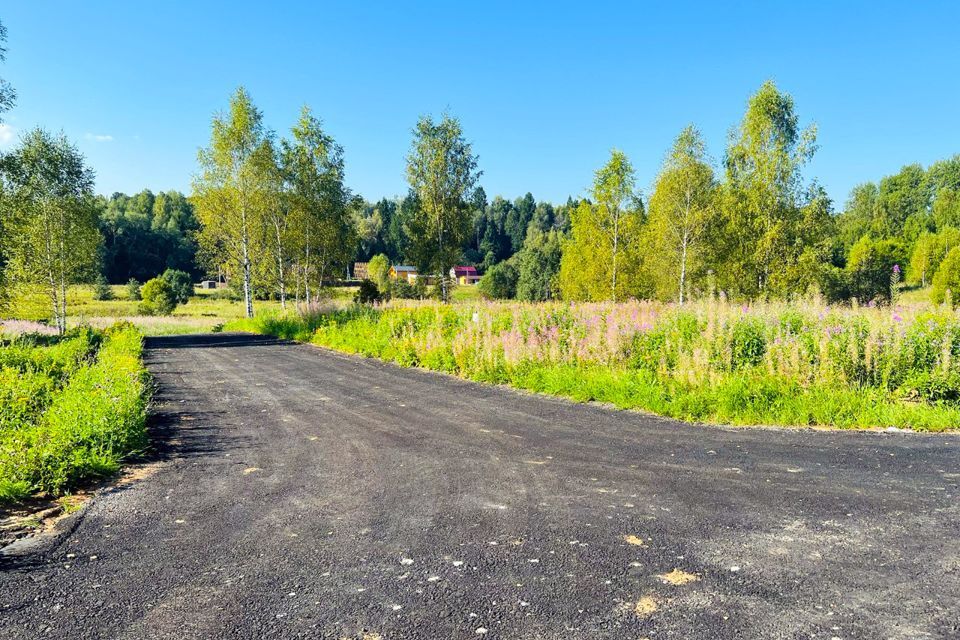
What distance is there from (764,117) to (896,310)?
1789cm

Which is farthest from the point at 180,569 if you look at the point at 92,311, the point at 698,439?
the point at 92,311

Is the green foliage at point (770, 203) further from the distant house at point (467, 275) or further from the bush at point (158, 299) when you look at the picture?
the distant house at point (467, 275)

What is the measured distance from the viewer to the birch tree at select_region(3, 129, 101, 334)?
975 inches

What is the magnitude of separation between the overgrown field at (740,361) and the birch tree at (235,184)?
68.6ft

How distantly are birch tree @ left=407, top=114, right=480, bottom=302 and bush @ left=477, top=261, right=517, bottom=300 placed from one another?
164 ft

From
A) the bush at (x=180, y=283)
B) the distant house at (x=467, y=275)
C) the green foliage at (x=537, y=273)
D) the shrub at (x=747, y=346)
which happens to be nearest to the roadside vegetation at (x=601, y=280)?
the shrub at (x=747, y=346)

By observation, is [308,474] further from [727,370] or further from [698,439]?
[727,370]

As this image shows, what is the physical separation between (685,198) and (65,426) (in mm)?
26850

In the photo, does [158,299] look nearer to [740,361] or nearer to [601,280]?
[601,280]

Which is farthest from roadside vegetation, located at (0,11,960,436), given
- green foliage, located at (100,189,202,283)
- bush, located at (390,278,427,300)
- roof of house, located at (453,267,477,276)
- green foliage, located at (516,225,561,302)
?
roof of house, located at (453,267,477,276)

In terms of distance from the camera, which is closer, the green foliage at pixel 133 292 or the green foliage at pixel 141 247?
the green foliage at pixel 133 292

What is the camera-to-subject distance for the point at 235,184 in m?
29.2

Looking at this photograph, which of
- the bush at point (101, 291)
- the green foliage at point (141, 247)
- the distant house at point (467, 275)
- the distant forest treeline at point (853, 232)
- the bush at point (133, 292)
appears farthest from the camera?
the distant house at point (467, 275)

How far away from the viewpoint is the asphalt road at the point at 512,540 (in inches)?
109
